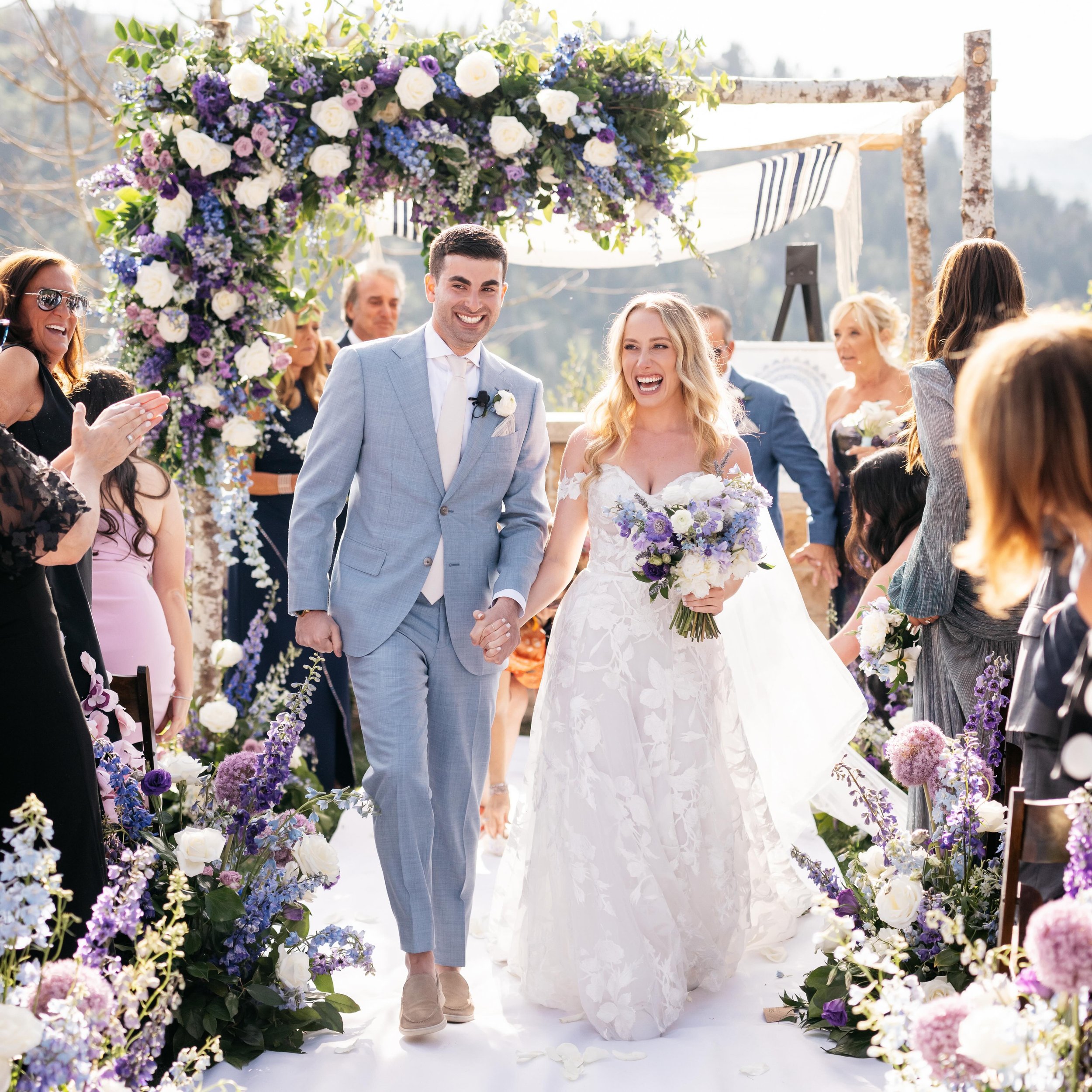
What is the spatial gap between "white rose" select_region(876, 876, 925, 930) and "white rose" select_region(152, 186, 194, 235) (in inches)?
152

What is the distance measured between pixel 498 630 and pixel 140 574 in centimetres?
149

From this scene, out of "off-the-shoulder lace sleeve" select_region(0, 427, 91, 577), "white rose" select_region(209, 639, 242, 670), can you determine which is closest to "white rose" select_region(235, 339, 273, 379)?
"white rose" select_region(209, 639, 242, 670)

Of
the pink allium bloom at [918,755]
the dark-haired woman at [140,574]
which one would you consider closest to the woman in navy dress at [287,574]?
the dark-haired woman at [140,574]

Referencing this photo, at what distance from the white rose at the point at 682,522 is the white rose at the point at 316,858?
1345 mm

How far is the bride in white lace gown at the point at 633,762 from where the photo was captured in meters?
3.54

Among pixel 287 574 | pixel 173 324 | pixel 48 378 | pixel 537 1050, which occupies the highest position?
pixel 173 324

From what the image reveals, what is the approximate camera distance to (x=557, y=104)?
5.00 metres

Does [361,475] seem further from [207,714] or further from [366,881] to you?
[366,881]

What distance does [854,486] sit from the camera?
4180 millimetres

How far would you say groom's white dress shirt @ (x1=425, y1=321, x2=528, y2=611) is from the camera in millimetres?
3768

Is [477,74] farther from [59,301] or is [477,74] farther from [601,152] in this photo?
[59,301]

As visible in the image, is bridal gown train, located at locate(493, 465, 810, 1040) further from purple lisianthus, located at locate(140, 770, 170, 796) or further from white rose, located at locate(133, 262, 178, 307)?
white rose, located at locate(133, 262, 178, 307)

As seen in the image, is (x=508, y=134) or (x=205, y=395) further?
(x=205, y=395)

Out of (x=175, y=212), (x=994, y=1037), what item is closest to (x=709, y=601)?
(x=994, y=1037)
